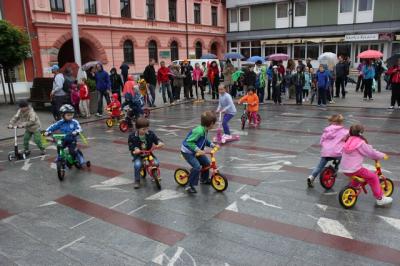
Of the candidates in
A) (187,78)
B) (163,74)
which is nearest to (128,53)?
(187,78)

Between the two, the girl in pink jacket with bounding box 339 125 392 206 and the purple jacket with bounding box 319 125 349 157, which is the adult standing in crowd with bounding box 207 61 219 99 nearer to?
the purple jacket with bounding box 319 125 349 157

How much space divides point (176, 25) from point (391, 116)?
25374mm

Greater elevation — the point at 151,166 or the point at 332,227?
the point at 151,166

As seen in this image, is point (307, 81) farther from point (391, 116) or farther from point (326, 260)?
point (326, 260)

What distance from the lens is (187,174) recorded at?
628cm

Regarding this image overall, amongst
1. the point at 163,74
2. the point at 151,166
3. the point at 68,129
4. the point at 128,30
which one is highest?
the point at 128,30

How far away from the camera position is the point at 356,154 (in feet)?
17.0

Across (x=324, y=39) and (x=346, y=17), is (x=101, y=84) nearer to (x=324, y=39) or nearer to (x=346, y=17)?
(x=324, y=39)

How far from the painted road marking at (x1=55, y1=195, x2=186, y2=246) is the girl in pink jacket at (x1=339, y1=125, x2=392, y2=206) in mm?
2537

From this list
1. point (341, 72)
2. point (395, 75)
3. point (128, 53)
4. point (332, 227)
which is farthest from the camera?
point (128, 53)

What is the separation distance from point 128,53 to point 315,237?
28331 millimetres

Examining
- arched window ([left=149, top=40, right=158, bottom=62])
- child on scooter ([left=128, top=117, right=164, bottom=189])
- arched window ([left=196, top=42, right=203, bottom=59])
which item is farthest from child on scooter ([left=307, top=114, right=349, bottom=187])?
arched window ([left=196, top=42, right=203, bottom=59])

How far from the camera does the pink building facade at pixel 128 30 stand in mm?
24781

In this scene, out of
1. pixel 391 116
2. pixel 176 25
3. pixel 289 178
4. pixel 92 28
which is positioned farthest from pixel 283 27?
pixel 289 178
